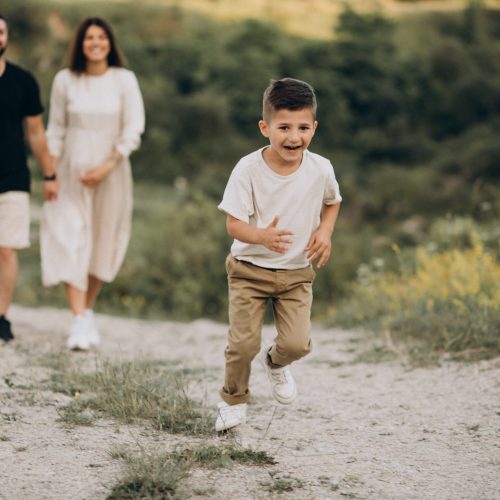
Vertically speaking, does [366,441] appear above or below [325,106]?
below

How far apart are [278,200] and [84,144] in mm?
2885

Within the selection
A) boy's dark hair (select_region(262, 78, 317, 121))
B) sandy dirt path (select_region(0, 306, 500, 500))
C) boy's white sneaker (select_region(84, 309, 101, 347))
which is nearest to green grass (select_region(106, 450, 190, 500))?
sandy dirt path (select_region(0, 306, 500, 500))

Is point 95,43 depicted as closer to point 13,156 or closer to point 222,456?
point 13,156

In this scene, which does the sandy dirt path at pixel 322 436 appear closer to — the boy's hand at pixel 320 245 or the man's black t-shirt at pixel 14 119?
the boy's hand at pixel 320 245

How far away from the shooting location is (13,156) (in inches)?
237

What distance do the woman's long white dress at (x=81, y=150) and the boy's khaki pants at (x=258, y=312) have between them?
2.62 meters

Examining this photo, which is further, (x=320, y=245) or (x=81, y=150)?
(x=81, y=150)

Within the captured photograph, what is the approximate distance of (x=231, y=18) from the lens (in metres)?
45.0

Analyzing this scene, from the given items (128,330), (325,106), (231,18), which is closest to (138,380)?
(128,330)

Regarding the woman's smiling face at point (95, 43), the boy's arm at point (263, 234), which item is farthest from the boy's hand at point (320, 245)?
the woman's smiling face at point (95, 43)

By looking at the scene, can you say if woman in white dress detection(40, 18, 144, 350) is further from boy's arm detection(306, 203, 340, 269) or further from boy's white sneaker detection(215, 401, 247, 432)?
boy's arm detection(306, 203, 340, 269)

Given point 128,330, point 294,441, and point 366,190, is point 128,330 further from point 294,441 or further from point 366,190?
point 366,190

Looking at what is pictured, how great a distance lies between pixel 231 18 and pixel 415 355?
41372mm

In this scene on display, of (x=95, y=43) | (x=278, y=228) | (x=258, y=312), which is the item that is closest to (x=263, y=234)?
(x=278, y=228)
